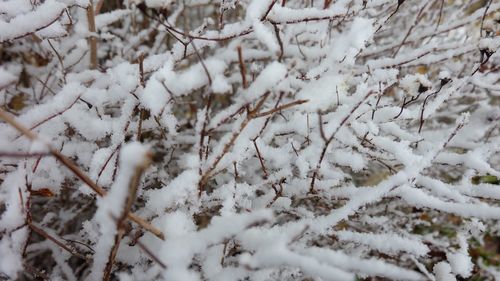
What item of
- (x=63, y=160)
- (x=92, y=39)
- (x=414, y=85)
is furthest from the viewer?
(x=92, y=39)

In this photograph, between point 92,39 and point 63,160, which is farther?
point 92,39

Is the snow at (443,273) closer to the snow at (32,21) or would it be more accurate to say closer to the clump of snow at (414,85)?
the clump of snow at (414,85)

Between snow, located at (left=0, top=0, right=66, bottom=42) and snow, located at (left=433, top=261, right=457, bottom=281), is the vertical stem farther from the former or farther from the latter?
snow, located at (left=433, top=261, right=457, bottom=281)

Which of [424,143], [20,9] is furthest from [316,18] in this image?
[20,9]

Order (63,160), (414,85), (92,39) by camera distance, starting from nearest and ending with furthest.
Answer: (63,160) → (414,85) → (92,39)

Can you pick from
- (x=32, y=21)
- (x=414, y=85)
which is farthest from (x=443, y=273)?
(x=32, y=21)

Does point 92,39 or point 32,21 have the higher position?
point 92,39

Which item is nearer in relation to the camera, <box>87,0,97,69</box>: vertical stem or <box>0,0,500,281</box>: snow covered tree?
<box>0,0,500,281</box>: snow covered tree

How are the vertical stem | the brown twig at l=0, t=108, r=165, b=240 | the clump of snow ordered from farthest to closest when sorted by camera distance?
the vertical stem, the clump of snow, the brown twig at l=0, t=108, r=165, b=240

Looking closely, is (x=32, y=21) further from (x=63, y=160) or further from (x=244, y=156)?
(x=244, y=156)

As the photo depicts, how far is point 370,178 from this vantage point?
292cm

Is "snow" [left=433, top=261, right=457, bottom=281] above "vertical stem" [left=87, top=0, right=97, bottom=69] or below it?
below

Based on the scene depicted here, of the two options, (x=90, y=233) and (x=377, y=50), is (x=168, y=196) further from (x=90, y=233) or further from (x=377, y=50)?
(x=377, y=50)

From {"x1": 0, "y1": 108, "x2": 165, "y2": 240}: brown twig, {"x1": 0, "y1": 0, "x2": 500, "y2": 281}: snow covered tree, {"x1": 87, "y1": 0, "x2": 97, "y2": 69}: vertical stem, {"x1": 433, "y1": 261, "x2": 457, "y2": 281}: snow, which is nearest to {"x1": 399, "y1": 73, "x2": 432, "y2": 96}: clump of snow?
{"x1": 0, "y1": 0, "x2": 500, "y2": 281}: snow covered tree
